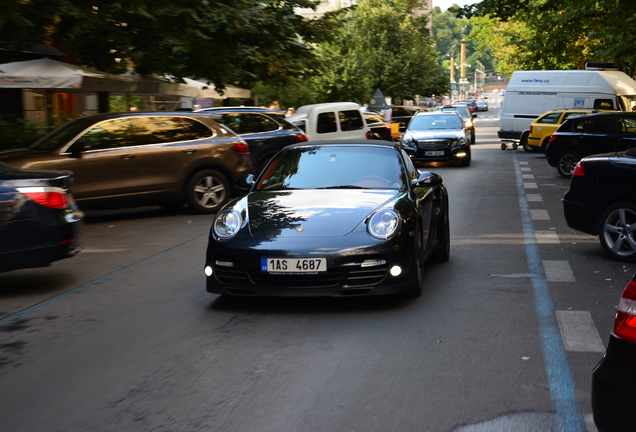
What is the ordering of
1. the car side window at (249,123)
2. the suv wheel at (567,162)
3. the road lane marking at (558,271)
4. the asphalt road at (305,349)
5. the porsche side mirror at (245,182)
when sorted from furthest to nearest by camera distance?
the suv wheel at (567,162) → the car side window at (249,123) → the porsche side mirror at (245,182) → the road lane marking at (558,271) → the asphalt road at (305,349)

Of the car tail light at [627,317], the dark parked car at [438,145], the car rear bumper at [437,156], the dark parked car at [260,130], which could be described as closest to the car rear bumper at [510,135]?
the dark parked car at [438,145]

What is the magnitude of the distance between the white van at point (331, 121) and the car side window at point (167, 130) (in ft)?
A: 24.3

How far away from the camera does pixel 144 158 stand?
46.6 ft

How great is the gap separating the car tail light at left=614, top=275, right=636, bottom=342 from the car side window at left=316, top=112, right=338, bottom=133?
19483mm

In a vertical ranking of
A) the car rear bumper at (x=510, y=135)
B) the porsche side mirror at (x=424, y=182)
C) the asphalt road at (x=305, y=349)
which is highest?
the porsche side mirror at (x=424, y=182)

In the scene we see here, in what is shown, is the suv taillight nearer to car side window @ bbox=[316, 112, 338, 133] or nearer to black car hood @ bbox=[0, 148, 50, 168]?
black car hood @ bbox=[0, 148, 50, 168]

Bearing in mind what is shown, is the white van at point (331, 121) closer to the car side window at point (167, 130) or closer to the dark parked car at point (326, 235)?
the car side window at point (167, 130)

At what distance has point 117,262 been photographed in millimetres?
10008

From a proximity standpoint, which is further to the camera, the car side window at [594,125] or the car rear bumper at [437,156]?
the car rear bumper at [437,156]

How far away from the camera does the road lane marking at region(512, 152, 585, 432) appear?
4.48 metres

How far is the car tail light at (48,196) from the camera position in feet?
26.2

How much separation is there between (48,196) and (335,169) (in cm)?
258

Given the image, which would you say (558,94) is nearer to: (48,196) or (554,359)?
(48,196)

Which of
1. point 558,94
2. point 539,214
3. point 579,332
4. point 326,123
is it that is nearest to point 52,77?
point 326,123
